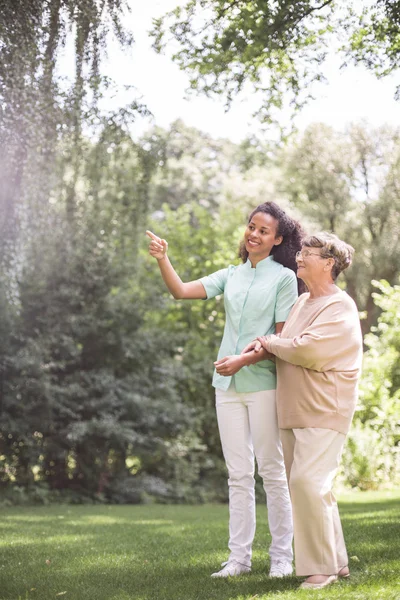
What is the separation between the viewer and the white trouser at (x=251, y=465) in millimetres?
4270

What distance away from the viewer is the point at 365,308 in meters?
23.8

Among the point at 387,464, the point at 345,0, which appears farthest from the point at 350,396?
the point at 387,464

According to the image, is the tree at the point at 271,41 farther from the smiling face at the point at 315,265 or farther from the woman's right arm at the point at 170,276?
the smiling face at the point at 315,265

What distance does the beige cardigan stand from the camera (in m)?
3.88

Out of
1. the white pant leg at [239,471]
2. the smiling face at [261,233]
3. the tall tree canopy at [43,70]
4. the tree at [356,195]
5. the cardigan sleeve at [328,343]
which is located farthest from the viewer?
the tree at [356,195]

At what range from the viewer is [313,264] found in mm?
4066

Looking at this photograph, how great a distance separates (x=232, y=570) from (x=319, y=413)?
115 centimetres

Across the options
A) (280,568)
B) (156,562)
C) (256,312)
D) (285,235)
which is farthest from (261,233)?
(156,562)

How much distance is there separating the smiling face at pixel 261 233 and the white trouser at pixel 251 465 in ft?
2.87

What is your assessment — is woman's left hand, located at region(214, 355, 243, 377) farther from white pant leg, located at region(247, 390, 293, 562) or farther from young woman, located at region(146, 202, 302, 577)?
white pant leg, located at region(247, 390, 293, 562)

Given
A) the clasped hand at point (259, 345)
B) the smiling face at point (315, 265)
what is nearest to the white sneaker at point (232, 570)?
the clasped hand at point (259, 345)

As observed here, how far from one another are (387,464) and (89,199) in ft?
24.3

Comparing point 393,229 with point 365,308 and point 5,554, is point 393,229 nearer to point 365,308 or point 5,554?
point 365,308

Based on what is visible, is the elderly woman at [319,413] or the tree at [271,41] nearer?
the elderly woman at [319,413]
